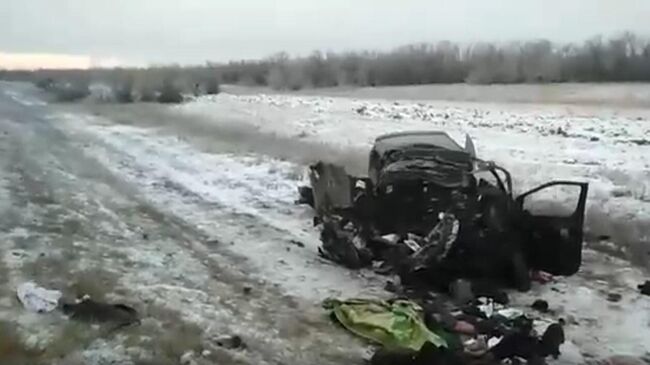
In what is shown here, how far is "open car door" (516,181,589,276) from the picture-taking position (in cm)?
429

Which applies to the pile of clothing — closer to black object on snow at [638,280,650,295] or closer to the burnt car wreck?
the burnt car wreck

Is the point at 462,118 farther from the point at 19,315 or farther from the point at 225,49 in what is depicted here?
the point at 19,315

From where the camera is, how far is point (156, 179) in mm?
5328

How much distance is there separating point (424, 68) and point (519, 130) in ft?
2.63

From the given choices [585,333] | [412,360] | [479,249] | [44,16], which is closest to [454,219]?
[479,249]

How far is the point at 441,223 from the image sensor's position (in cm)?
424

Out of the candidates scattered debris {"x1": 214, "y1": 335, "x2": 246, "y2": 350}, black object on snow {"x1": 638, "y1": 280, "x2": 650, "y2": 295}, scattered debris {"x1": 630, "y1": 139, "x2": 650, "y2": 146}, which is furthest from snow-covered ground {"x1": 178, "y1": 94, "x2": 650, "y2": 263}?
scattered debris {"x1": 214, "y1": 335, "x2": 246, "y2": 350}

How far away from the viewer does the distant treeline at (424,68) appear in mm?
5152

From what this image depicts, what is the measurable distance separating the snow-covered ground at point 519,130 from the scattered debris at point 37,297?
71.8 inches

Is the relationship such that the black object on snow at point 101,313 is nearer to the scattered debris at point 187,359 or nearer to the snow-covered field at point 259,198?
the snow-covered field at point 259,198

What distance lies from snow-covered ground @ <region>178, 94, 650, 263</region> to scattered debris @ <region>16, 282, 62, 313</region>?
1.82 m

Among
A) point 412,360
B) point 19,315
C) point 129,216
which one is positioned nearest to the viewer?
point 412,360

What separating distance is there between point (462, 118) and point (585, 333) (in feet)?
7.16

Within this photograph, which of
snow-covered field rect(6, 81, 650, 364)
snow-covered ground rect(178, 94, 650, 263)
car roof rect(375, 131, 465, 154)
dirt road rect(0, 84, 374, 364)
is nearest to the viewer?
dirt road rect(0, 84, 374, 364)
